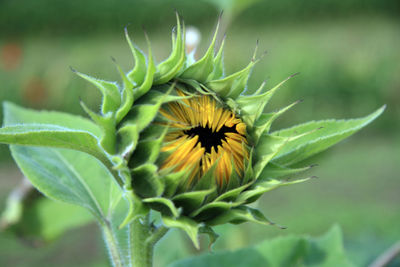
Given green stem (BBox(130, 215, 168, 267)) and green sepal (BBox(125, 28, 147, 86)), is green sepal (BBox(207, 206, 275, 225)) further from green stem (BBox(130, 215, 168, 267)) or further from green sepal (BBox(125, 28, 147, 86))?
green sepal (BBox(125, 28, 147, 86))

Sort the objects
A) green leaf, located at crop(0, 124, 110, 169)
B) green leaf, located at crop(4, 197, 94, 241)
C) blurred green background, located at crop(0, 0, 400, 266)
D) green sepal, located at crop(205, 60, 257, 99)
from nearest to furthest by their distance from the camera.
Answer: green leaf, located at crop(0, 124, 110, 169) → green sepal, located at crop(205, 60, 257, 99) → green leaf, located at crop(4, 197, 94, 241) → blurred green background, located at crop(0, 0, 400, 266)

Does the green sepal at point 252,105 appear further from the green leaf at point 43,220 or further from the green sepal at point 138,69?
the green leaf at point 43,220

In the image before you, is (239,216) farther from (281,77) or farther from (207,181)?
(281,77)

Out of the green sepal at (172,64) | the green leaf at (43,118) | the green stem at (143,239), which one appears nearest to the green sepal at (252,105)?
the green sepal at (172,64)

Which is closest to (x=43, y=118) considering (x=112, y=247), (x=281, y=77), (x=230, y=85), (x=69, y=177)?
(x=69, y=177)

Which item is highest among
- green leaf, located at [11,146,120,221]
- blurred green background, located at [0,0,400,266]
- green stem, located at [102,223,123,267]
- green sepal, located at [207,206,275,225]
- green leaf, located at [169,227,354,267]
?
green sepal, located at [207,206,275,225]

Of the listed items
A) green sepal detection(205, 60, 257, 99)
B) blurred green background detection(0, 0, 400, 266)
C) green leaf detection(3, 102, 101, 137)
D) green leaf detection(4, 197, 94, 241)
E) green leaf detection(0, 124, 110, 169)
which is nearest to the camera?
green leaf detection(0, 124, 110, 169)

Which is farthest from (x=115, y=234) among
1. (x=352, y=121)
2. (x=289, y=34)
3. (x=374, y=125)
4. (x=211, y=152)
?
(x=289, y=34)

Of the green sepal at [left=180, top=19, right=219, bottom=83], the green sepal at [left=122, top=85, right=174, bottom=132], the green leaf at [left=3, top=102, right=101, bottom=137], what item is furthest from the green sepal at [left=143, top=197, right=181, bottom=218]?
the green leaf at [left=3, top=102, right=101, bottom=137]
